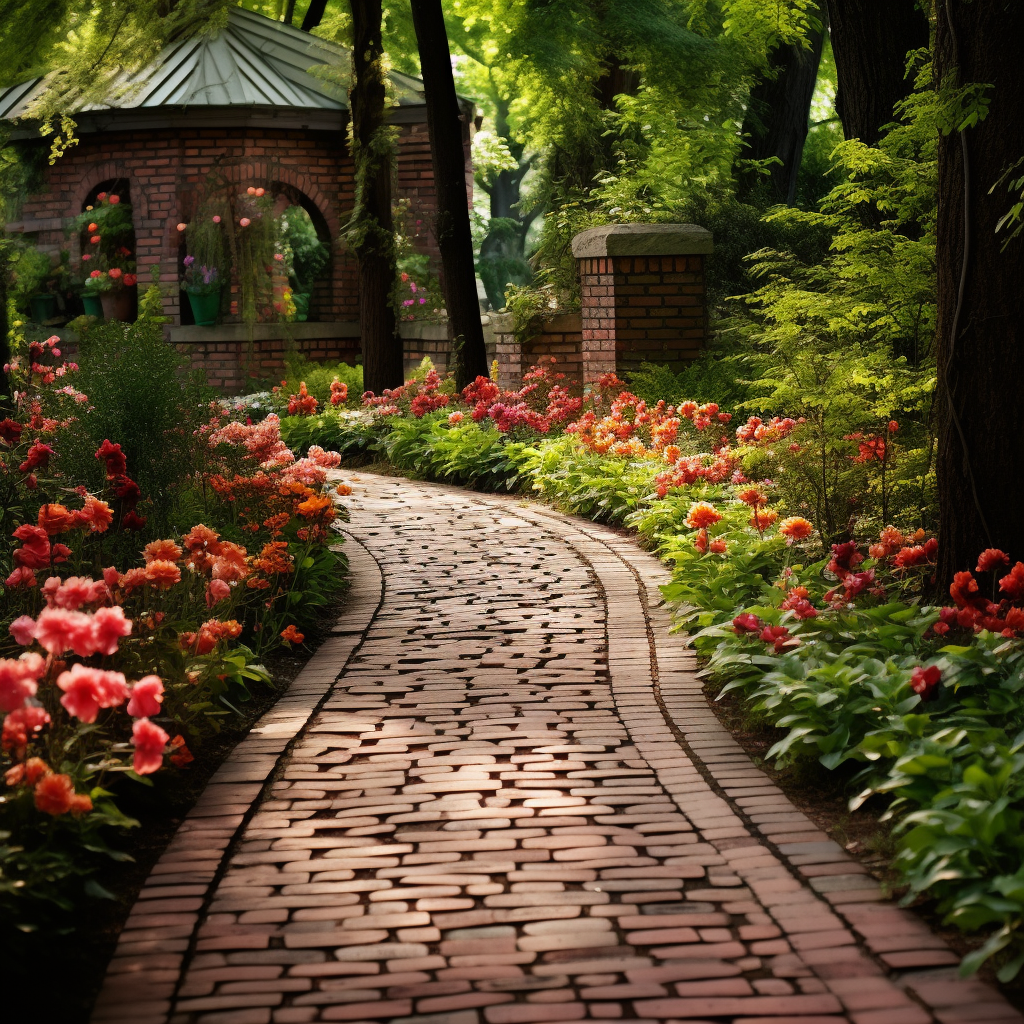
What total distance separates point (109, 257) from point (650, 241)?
34.1 ft

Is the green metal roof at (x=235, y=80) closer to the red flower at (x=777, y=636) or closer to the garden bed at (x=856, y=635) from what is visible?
the garden bed at (x=856, y=635)

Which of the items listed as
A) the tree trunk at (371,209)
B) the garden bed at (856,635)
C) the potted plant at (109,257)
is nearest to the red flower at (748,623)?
the garden bed at (856,635)

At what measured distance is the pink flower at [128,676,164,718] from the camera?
342cm

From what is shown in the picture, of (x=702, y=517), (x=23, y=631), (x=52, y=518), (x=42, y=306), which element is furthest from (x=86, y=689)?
(x=42, y=306)

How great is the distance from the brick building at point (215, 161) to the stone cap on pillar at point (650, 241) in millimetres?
6603

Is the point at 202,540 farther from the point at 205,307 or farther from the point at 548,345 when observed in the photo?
the point at 205,307

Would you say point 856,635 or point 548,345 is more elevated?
point 548,345

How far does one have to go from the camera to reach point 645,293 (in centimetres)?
1182

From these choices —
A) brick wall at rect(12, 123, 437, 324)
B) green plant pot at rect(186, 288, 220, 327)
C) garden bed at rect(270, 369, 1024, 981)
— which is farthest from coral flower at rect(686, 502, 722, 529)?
green plant pot at rect(186, 288, 220, 327)

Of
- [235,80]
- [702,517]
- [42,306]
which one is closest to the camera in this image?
[702,517]

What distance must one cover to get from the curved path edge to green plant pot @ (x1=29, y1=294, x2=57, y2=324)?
604 inches

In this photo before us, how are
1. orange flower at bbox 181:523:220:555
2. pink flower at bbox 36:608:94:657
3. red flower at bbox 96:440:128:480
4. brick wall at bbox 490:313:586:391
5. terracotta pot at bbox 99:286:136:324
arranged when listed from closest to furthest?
1. pink flower at bbox 36:608:94:657
2. orange flower at bbox 181:523:220:555
3. red flower at bbox 96:440:128:480
4. brick wall at bbox 490:313:586:391
5. terracotta pot at bbox 99:286:136:324

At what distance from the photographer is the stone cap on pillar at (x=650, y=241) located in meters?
11.6

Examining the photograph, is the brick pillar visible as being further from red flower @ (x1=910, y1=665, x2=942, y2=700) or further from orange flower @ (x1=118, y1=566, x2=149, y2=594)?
red flower @ (x1=910, y1=665, x2=942, y2=700)
